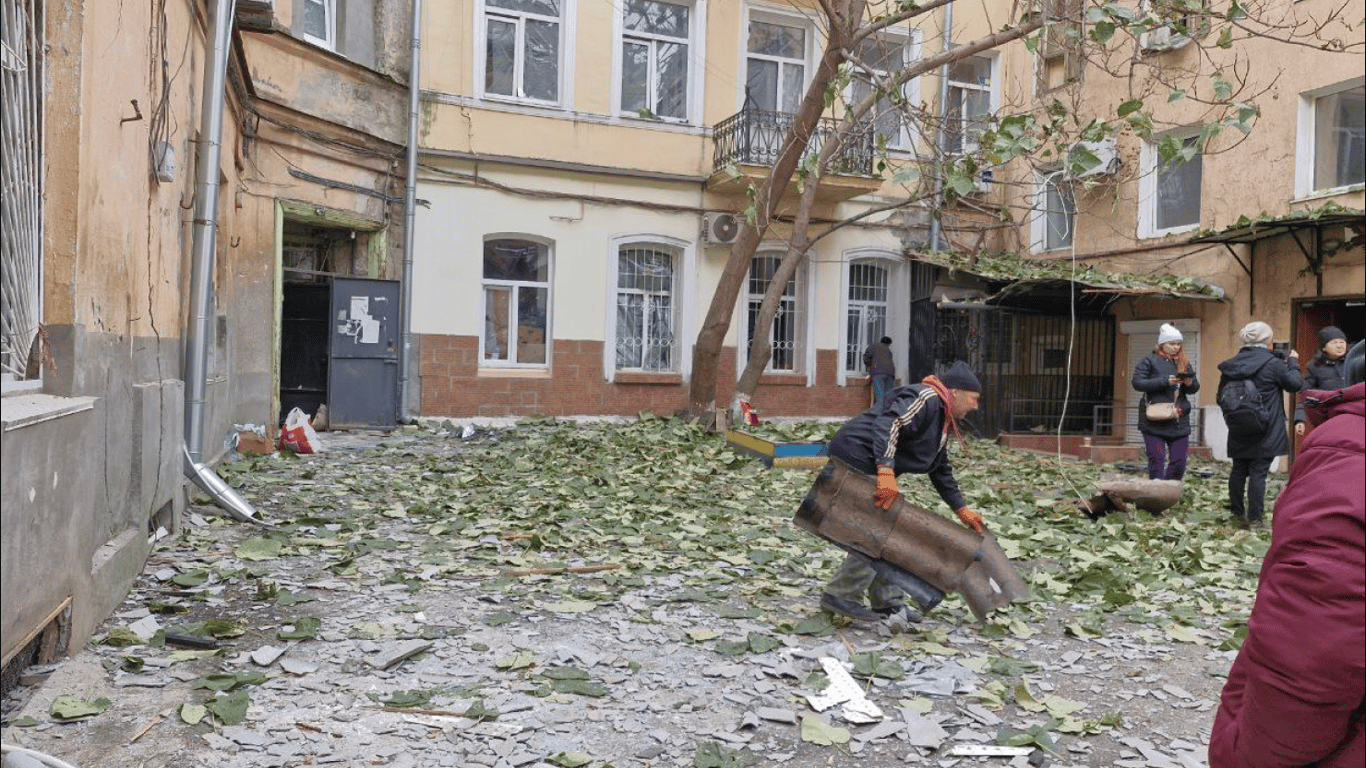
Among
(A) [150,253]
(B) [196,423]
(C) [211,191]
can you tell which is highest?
(C) [211,191]

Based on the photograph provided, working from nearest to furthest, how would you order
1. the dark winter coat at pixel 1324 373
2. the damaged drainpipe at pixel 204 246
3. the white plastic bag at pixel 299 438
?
the damaged drainpipe at pixel 204 246 → the dark winter coat at pixel 1324 373 → the white plastic bag at pixel 299 438

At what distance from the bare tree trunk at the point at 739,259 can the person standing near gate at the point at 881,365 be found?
3.38m

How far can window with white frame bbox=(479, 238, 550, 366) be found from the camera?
15891 millimetres

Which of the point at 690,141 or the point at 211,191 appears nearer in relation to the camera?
the point at 211,191

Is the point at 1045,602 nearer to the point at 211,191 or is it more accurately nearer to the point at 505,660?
the point at 505,660

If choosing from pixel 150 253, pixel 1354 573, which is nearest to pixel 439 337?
pixel 150 253

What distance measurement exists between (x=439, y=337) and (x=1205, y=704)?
12.4 metres

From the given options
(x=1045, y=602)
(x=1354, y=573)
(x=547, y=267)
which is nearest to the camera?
(x=1354, y=573)

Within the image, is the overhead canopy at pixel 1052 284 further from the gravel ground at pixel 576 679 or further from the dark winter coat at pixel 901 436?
the gravel ground at pixel 576 679

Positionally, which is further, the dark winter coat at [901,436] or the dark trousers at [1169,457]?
the dark trousers at [1169,457]

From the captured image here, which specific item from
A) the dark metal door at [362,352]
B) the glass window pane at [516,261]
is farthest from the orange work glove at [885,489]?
the glass window pane at [516,261]

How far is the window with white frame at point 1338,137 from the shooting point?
1362 cm

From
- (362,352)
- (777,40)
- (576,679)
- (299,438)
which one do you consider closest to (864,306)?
(777,40)

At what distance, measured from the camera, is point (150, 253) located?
6.44 m
